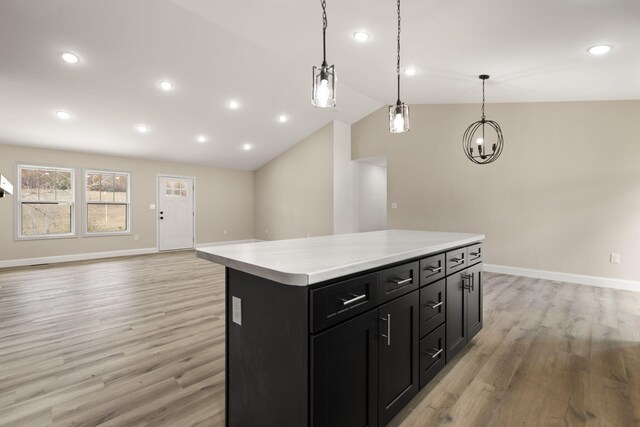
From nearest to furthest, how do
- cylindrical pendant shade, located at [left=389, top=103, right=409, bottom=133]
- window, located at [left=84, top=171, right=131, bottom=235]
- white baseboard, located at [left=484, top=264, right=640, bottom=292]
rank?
cylindrical pendant shade, located at [left=389, top=103, right=409, bottom=133], white baseboard, located at [left=484, top=264, right=640, bottom=292], window, located at [left=84, top=171, right=131, bottom=235]

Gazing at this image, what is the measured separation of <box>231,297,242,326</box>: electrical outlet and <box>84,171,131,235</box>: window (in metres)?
6.80

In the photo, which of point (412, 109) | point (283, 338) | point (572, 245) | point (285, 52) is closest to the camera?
point (283, 338)

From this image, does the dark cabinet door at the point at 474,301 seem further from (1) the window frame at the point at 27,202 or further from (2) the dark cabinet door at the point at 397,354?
(1) the window frame at the point at 27,202

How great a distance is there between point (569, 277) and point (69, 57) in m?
7.41

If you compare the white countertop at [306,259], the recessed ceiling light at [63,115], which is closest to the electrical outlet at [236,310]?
the white countertop at [306,259]

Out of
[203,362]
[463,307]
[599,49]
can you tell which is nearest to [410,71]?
[599,49]

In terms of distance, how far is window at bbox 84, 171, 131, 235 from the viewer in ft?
22.0

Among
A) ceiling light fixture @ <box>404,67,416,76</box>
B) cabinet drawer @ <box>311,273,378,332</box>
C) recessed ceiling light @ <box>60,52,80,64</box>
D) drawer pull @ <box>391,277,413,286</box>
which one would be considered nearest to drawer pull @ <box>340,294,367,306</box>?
cabinet drawer @ <box>311,273,378,332</box>

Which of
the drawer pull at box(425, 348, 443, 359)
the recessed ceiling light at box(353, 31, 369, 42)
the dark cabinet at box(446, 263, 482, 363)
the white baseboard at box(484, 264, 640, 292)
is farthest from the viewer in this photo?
the white baseboard at box(484, 264, 640, 292)

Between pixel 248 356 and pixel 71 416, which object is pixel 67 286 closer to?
pixel 71 416

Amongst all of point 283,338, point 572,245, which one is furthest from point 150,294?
point 572,245

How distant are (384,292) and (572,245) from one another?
476 cm

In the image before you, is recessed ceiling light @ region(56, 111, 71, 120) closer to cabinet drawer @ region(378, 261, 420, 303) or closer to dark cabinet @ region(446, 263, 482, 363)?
cabinet drawer @ region(378, 261, 420, 303)

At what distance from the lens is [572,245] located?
4.76 m
